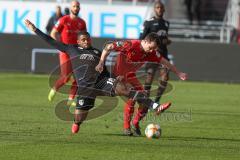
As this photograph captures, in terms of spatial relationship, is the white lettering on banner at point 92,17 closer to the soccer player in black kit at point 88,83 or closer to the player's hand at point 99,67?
the soccer player in black kit at point 88,83

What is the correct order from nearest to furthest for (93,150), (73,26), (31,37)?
(93,150), (73,26), (31,37)

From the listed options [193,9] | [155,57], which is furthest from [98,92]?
[193,9]

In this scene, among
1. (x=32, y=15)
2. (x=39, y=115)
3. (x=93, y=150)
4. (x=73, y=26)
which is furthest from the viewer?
(x=32, y=15)

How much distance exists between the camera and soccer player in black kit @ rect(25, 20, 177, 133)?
12.1 meters

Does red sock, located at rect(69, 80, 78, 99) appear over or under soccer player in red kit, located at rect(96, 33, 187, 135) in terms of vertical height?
under

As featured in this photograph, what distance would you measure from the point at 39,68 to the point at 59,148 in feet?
51.7

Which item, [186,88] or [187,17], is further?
[187,17]

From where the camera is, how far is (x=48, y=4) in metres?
30.8

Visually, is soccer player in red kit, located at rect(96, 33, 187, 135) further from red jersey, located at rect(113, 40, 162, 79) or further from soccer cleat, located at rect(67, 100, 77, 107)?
soccer cleat, located at rect(67, 100, 77, 107)

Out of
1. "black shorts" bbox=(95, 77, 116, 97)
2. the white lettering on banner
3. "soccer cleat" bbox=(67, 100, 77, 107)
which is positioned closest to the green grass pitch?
"soccer cleat" bbox=(67, 100, 77, 107)

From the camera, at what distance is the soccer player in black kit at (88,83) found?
39.8 feet

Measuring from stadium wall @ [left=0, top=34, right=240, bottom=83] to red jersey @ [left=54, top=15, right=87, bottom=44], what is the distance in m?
8.74

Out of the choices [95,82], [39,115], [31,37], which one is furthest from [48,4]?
[95,82]

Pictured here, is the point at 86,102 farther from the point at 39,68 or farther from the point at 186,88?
the point at 39,68
